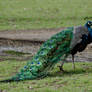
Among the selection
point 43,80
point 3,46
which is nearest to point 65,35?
point 43,80

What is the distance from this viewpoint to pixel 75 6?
2350cm

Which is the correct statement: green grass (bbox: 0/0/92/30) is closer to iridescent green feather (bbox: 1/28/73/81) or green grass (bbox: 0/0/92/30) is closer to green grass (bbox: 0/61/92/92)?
green grass (bbox: 0/61/92/92)

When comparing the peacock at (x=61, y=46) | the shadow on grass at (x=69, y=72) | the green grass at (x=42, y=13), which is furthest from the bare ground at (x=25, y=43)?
the peacock at (x=61, y=46)

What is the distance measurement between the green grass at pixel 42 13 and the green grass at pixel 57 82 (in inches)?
357

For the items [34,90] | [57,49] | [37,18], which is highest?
[37,18]

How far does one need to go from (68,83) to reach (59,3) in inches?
604

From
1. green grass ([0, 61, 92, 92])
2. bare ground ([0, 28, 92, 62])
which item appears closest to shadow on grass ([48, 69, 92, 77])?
green grass ([0, 61, 92, 92])

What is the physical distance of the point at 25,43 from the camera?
654 inches

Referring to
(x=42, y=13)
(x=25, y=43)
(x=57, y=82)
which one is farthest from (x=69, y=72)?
(x=42, y=13)

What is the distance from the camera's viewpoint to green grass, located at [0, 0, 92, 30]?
20.5 metres

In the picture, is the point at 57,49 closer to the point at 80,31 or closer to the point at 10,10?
the point at 80,31

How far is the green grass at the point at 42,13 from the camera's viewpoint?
20478 mm

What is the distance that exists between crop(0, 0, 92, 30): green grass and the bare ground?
1.28 metres

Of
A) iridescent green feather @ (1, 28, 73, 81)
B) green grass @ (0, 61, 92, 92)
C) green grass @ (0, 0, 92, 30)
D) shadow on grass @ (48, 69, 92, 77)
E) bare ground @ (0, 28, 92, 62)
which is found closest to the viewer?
green grass @ (0, 61, 92, 92)
